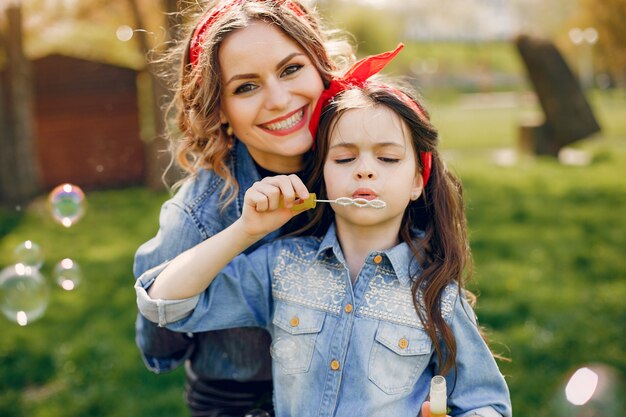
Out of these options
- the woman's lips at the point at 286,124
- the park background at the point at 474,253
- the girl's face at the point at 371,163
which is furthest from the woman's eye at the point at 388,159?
the park background at the point at 474,253

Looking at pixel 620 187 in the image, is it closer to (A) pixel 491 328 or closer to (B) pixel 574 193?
(B) pixel 574 193

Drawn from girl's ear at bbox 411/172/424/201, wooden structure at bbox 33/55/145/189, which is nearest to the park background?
wooden structure at bbox 33/55/145/189

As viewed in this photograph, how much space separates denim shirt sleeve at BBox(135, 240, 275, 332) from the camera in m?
1.98

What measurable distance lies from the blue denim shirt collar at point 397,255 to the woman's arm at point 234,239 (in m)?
0.17

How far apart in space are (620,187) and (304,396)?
614 centimetres

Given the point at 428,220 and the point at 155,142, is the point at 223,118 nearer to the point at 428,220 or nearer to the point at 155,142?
the point at 428,220

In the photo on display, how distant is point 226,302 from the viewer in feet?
6.73

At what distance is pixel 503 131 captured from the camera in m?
14.6

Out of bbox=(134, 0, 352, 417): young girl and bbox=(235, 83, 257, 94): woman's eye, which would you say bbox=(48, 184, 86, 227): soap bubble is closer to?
bbox=(134, 0, 352, 417): young girl

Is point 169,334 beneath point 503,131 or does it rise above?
above

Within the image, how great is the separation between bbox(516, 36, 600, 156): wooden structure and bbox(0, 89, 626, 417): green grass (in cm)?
95

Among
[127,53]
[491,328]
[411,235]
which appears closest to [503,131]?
[127,53]

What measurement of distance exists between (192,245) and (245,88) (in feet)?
1.60

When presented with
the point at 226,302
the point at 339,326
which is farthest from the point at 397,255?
the point at 226,302
